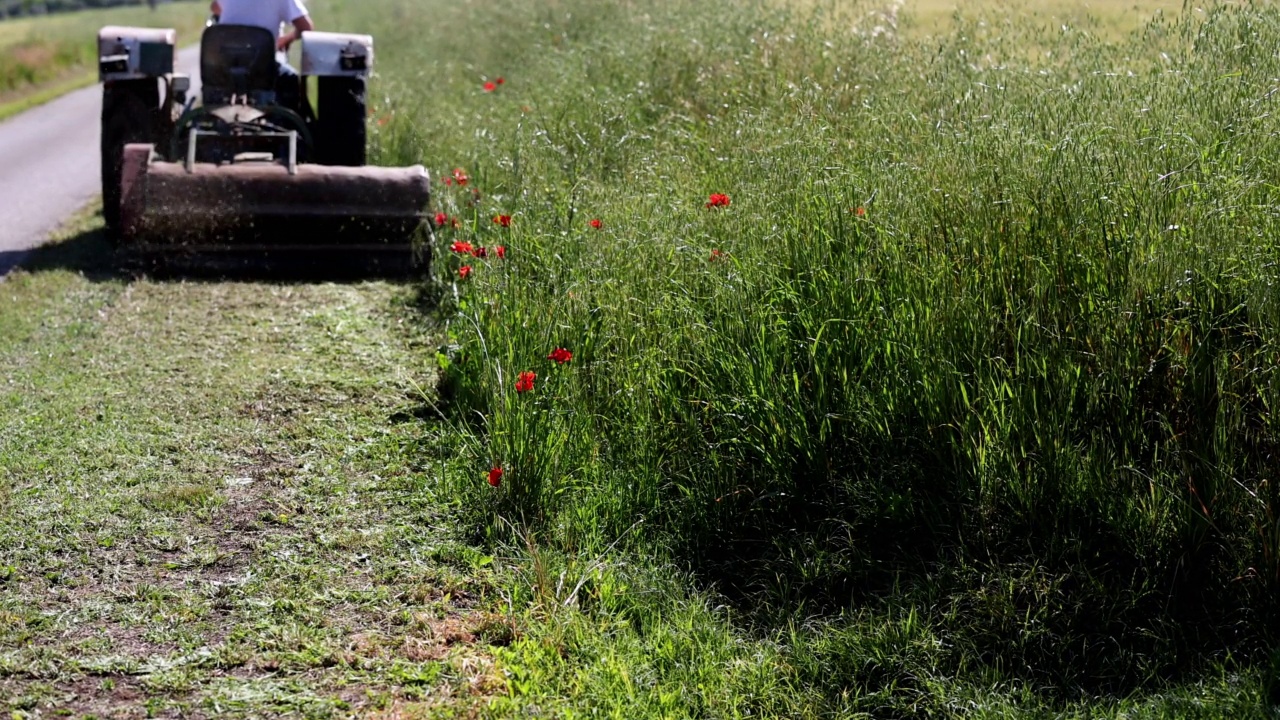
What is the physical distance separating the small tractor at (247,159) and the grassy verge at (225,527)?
0.85 m

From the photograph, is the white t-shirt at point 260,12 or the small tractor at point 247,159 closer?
the small tractor at point 247,159

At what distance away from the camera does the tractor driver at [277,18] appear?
8.34 meters

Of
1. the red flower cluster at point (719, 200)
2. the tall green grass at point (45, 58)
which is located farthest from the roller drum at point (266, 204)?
the tall green grass at point (45, 58)

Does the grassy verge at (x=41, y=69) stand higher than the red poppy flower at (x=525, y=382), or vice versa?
the red poppy flower at (x=525, y=382)

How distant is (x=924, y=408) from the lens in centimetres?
412

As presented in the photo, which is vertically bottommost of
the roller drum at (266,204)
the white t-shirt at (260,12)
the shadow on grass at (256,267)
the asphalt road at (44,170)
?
the asphalt road at (44,170)

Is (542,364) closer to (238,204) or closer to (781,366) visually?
(781,366)

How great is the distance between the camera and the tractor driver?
328 inches

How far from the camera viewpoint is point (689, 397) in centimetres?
462

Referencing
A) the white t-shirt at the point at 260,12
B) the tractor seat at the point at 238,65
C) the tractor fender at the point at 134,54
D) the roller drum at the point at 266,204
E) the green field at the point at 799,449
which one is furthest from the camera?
the tractor fender at the point at 134,54

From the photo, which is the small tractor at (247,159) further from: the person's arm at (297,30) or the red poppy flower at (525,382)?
the red poppy flower at (525,382)

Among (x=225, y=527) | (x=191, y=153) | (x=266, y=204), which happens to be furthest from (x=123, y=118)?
(x=225, y=527)

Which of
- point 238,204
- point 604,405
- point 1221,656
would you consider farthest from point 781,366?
point 238,204

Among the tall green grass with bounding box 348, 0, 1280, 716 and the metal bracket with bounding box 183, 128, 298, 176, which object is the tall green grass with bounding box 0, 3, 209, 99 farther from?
the tall green grass with bounding box 348, 0, 1280, 716
